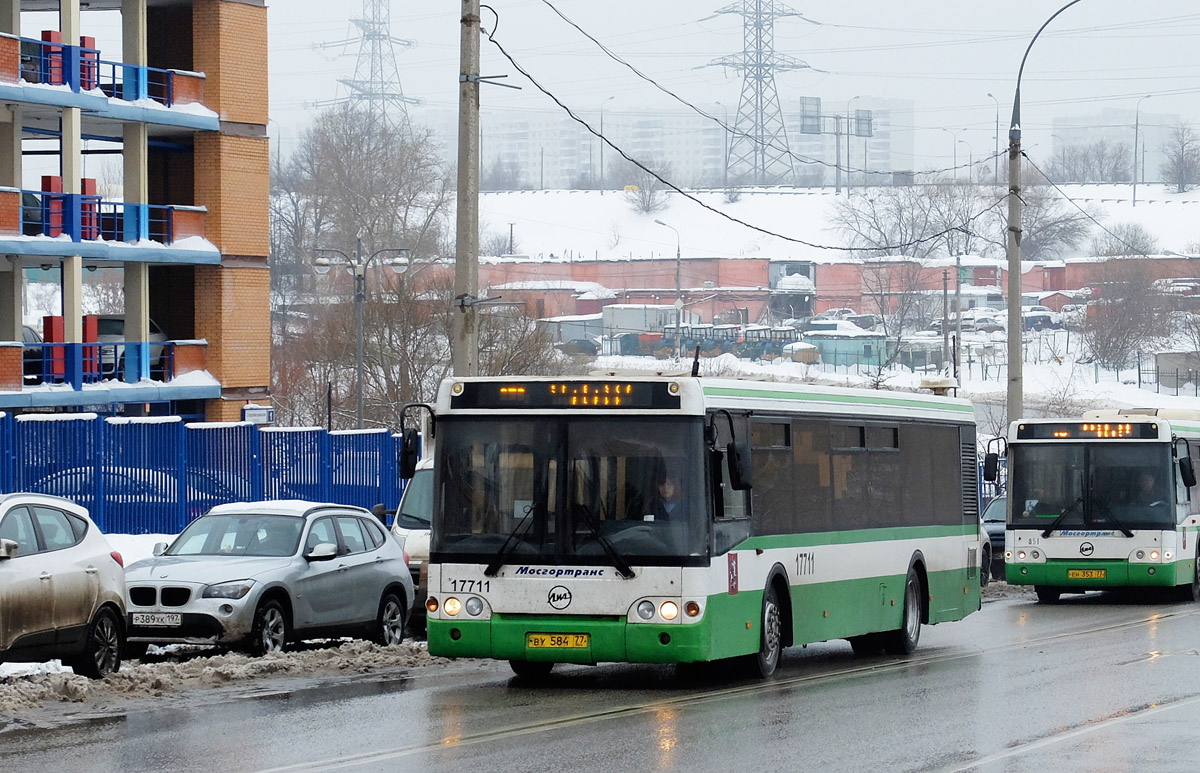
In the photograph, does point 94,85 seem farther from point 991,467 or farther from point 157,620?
point 157,620

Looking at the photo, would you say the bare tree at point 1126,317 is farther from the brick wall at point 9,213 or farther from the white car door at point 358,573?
the white car door at point 358,573

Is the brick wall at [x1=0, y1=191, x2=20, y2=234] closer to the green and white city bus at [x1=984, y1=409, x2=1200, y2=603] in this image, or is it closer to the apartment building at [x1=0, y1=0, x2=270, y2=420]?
the apartment building at [x1=0, y1=0, x2=270, y2=420]

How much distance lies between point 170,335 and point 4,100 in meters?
9.77

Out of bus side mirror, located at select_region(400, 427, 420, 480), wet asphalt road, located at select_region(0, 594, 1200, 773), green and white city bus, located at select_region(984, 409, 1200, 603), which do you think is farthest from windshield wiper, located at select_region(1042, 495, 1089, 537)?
bus side mirror, located at select_region(400, 427, 420, 480)

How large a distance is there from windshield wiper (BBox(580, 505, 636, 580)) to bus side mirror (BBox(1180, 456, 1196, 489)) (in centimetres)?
1467

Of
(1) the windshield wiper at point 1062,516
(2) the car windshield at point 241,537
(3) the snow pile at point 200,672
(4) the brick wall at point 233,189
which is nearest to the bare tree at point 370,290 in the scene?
(4) the brick wall at point 233,189

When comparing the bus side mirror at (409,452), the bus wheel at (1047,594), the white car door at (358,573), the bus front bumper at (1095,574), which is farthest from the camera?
the bus wheel at (1047,594)

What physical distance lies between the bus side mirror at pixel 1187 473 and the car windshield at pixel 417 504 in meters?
11.3

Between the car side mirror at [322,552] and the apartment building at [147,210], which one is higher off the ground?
the apartment building at [147,210]

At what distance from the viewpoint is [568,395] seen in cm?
1326

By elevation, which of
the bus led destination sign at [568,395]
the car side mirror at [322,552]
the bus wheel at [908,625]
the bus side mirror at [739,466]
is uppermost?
the bus led destination sign at [568,395]

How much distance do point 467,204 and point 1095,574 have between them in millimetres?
11385

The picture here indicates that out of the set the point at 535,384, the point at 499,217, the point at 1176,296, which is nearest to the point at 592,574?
the point at 535,384

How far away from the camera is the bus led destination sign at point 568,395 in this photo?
43.1 feet
